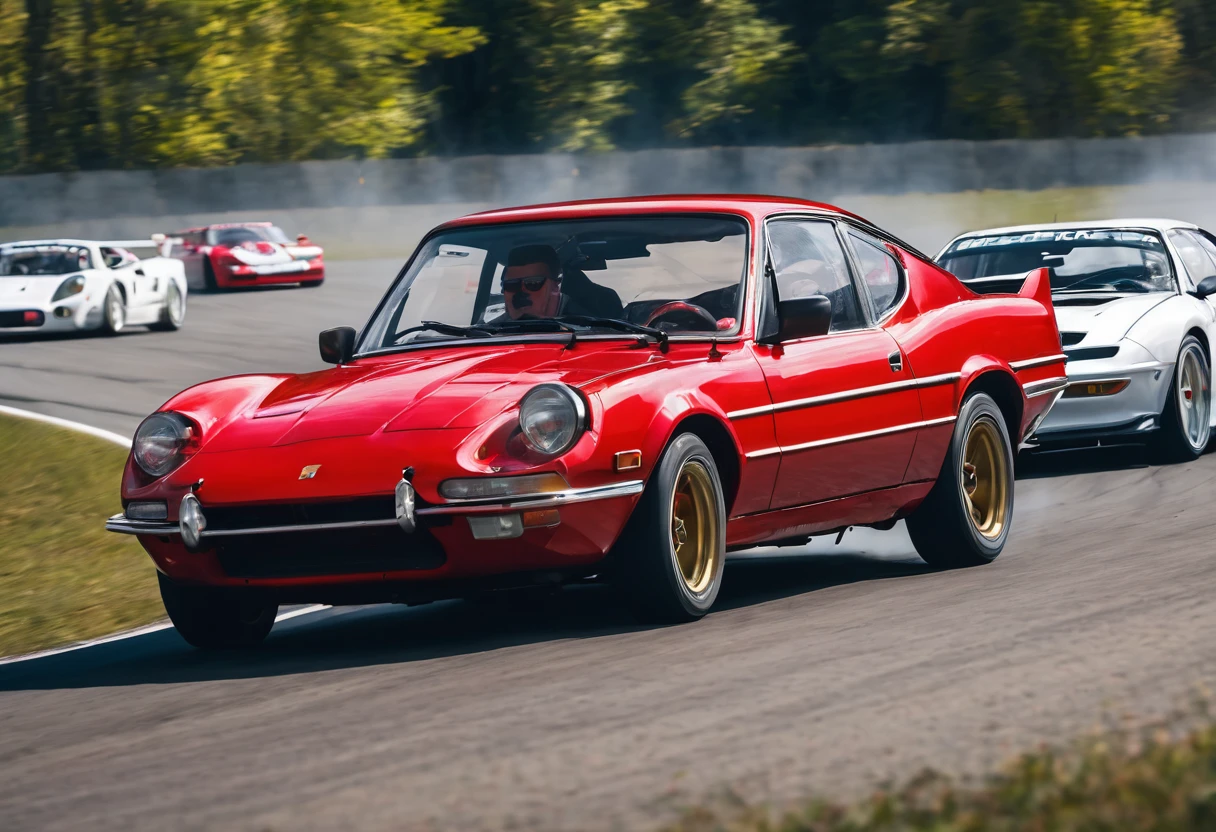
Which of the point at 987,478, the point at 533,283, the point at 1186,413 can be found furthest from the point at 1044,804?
the point at 1186,413

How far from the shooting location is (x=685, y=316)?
21.4 ft

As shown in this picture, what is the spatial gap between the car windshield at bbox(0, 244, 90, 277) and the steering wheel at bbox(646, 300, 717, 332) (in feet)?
52.7

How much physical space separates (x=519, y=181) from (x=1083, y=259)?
23.2m

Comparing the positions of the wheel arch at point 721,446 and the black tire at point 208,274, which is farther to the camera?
the black tire at point 208,274

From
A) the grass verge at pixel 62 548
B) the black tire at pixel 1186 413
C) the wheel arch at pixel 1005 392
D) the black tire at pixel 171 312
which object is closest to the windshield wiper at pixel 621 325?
the wheel arch at pixel 1005 392

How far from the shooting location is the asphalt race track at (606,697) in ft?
12.6

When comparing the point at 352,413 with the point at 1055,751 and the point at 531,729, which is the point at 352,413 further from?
the point at 1055,751

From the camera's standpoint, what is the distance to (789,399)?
6.45 m

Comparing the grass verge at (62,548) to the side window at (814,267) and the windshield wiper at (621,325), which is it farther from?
the side window at (814,267)

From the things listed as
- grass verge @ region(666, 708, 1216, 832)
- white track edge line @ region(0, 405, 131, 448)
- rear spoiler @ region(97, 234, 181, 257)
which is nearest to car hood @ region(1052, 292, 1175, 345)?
white track edge line @ region(0, 405, 131, 448)

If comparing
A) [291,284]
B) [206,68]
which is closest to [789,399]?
[291,284]

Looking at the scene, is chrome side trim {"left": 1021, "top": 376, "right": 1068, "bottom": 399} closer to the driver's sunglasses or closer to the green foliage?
the driver's sunglasses

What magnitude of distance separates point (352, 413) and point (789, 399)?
5.24ft

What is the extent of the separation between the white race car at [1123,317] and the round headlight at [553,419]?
5216 millimetres
